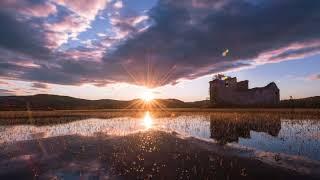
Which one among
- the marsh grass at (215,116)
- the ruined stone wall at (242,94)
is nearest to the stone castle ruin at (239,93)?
the ruined stone wall at (242,94)

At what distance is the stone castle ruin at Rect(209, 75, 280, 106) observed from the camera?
225ft

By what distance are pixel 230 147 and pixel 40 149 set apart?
10.9m

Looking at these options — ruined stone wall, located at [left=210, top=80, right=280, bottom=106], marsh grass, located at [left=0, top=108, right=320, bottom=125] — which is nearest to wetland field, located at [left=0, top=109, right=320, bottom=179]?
marsh grass, located at [left=0, top=108, right=320, bottom=125]

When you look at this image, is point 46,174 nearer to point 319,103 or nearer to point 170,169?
point 170,169

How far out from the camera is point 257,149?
49.6ft

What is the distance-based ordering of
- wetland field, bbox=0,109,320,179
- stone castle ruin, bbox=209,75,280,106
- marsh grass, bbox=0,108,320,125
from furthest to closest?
1. stone castle ruin, bbox=209,75,280,106
2. marsh grass, bbox=0,108,320,125
3. wetland field, bbox=0,109,320,179

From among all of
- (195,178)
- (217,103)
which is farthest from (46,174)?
(217,103)

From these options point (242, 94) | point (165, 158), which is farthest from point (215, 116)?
point (242, 94)

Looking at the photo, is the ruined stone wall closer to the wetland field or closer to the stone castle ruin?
the stone castle ruin

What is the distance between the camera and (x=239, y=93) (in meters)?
71.3

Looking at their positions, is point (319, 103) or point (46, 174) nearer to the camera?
point (46, 174)

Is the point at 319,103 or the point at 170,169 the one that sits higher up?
the point at 319,103

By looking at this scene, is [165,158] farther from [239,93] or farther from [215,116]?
[239,93]

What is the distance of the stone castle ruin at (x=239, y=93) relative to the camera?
6862 centimetres
